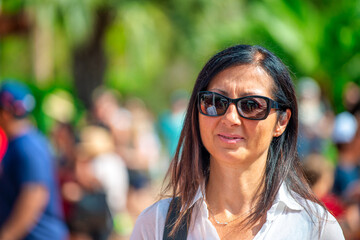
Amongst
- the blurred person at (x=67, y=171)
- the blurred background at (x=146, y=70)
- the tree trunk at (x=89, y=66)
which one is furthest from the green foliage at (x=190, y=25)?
the blurred person at (x=67, y=171)

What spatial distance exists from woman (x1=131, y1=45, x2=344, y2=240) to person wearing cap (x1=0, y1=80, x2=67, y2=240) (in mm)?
2105

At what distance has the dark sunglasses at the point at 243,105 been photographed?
2.03 meters

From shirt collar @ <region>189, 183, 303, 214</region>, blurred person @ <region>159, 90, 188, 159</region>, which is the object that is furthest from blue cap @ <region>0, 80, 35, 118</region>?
blurred person @ <region>159, 90, 188, 159</region>

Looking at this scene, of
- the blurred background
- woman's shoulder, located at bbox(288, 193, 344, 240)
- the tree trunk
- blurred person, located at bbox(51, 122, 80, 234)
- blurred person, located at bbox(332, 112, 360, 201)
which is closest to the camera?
woman's shoulder, located at bbox(288, 193, 344, 240)

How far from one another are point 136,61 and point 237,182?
37.2 feet

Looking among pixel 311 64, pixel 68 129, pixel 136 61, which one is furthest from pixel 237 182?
pixel 136 61

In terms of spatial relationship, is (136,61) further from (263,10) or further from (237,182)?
(237,182)

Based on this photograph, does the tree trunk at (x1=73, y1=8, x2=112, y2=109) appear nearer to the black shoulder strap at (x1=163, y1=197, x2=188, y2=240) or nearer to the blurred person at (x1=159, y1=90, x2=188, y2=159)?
the blurred person at (x1=159, y1=90, x2=188, y2=159)

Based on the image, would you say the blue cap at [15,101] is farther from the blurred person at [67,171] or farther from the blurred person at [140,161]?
the blurred person at [140,161]

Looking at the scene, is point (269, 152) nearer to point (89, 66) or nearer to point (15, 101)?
point (15, 101)

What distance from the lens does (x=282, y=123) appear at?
217 cm

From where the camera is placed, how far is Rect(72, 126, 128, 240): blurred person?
16.9 ft

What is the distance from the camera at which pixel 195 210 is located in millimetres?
2105

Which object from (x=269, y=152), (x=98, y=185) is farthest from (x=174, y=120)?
(x=269, y=152)
